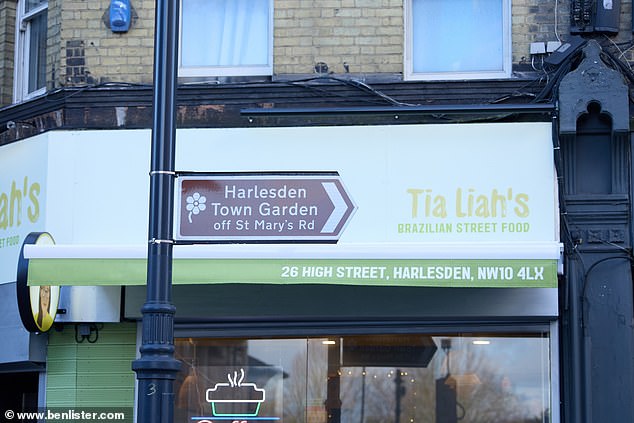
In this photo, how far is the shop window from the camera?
10391 millimetres

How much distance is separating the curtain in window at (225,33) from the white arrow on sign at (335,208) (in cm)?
150

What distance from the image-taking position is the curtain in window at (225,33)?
11352mm

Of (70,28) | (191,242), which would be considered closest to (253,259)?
(191,242)

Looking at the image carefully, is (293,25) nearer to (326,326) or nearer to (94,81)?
(94,81)

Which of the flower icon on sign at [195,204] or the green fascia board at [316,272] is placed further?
the flower icon on sign at [195,204]

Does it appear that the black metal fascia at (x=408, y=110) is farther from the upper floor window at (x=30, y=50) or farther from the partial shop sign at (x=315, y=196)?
the upper floor window at (x=30, y=50)

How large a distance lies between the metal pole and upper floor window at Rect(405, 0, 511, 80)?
4.09 metres

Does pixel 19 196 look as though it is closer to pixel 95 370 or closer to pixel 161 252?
pixel 95 370

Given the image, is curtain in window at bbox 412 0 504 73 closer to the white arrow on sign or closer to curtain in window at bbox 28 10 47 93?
the white arrow on sign

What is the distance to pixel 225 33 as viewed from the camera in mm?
11430

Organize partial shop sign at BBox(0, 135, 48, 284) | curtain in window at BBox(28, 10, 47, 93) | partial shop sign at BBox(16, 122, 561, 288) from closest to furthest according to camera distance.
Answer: partial shop sign at BBox(16, 122, 561, 288) < partial shop sign at BBox(0, 135, 48, 284) < curtain in window at BBox(28, 10, 47, 93)

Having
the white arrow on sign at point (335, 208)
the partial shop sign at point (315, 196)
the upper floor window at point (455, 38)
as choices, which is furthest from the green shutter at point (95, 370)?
the upper floor window at point (455, 38)

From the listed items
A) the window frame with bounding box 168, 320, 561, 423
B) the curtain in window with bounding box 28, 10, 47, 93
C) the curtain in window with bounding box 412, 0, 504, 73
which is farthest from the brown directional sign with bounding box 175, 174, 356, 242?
the curtain in window with bounding box 28, 10, 47, 93

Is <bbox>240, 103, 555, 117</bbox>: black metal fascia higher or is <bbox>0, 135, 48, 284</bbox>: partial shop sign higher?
<bbox>240, 103, 555, 117</bbox>: black metal fascia
